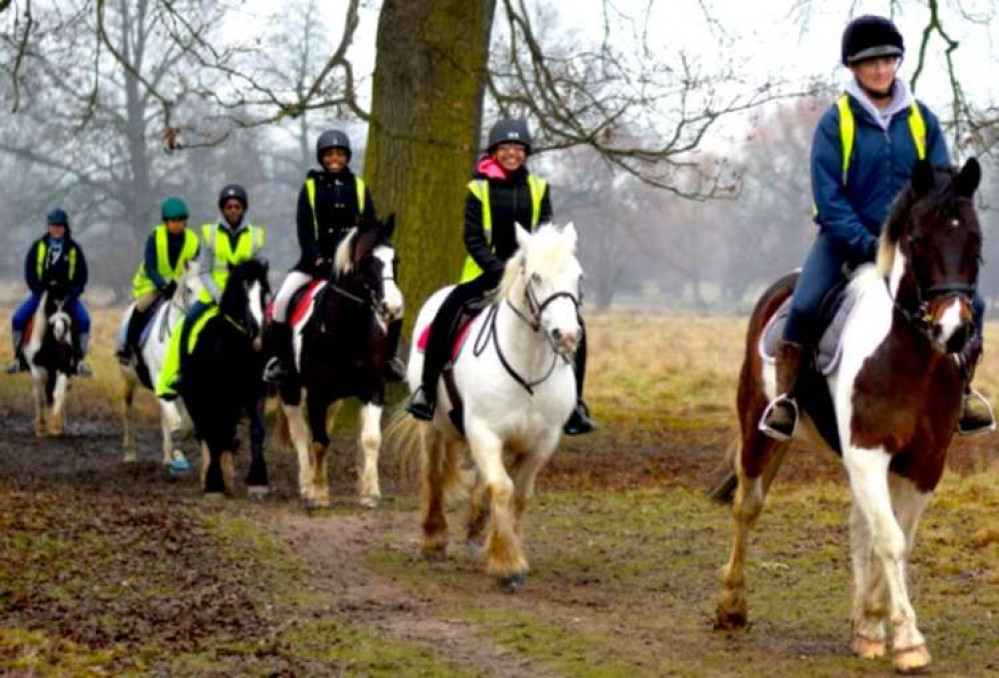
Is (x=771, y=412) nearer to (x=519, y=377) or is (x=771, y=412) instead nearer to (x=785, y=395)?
(x=785, y=395)

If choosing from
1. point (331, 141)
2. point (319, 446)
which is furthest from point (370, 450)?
point (331, 141)

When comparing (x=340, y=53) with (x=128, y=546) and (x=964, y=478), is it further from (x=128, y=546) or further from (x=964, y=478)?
(x=128, y=546)

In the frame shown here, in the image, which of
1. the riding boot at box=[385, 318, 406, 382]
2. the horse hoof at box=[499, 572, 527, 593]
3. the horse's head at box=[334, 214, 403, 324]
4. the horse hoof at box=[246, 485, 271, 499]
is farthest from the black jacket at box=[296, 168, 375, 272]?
the horse hoof at box=[499, 572, 527, 593]

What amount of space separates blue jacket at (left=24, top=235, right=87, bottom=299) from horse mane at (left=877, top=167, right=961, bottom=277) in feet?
49.4

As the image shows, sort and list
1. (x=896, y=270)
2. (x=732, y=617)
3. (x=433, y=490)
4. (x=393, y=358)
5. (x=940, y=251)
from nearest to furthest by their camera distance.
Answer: (x=940, y=251) < (x=896, y=270) < (x=732, y=617) < (x=433, y=490) < (x=393, y=358)

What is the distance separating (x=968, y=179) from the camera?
721cm

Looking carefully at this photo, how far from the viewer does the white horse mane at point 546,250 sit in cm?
Result: 988

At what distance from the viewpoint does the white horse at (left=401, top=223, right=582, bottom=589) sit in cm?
988

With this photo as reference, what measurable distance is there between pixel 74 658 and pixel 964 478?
387 inches

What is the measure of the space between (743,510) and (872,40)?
251 centimetres

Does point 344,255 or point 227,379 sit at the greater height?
point 344,255

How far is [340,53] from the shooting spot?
1977 cm

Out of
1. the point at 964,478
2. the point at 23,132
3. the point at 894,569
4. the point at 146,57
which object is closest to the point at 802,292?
the point at 894,569

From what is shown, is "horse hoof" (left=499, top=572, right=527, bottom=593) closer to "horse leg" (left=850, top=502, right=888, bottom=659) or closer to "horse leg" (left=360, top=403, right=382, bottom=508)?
"horse leg" (left=850, top=502, right=888, bottom=659)
